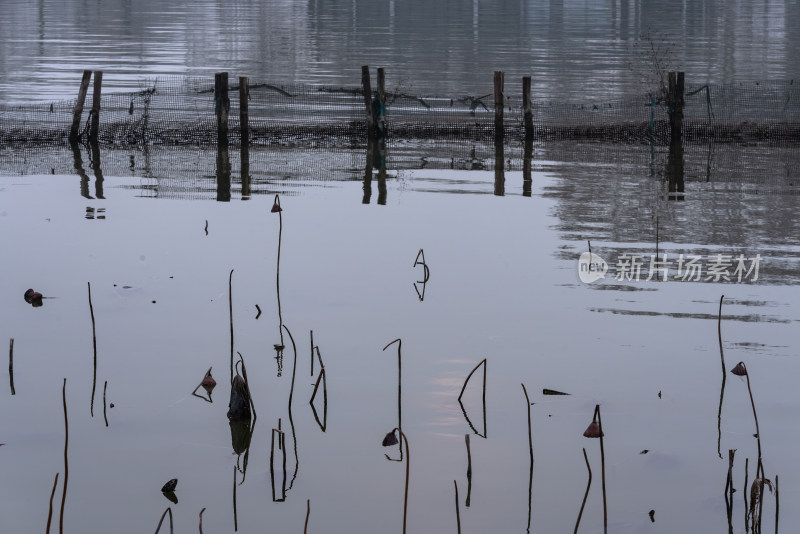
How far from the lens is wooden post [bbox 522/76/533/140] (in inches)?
1019

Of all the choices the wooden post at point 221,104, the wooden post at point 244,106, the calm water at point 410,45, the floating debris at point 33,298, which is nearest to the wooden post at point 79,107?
the wooden post at point 221,104

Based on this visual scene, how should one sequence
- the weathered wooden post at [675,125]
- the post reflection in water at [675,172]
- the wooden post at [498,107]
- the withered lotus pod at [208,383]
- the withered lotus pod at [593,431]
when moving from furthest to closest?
the wooden post at [498,107] → the weathered wooden post at [675,125] → the post reflection in water at [675,172] → the withered lotus pod at [208,383] → the withered lotus pod at [593,431]

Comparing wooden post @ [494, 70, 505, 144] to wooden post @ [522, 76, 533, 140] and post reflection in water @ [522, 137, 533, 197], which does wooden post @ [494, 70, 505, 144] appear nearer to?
wooden post @ [522, 76, 533, 140]

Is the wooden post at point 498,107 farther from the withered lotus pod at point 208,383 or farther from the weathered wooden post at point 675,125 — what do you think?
the withered lotus pod at point 208,383

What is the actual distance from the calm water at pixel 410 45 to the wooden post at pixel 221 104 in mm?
5753

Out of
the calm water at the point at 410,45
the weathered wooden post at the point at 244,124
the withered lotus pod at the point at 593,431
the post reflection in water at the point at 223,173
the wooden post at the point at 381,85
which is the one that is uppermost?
the calm water at the point at 410,45

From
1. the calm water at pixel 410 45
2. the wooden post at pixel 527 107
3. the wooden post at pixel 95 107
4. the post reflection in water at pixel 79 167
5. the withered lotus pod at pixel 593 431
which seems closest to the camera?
the withered lotus pod at pixel 593 431

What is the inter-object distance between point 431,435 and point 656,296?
5102mm

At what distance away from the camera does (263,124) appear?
31.8 metres

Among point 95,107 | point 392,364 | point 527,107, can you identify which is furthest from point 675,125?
point 392,364

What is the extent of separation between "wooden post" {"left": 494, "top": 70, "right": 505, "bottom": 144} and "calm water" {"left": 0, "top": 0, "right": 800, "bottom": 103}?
395 centimetres

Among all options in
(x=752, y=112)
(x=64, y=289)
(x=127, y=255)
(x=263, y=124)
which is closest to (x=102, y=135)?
(x=263, y=124)

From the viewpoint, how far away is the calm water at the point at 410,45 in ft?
175

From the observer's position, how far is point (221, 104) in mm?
25484
